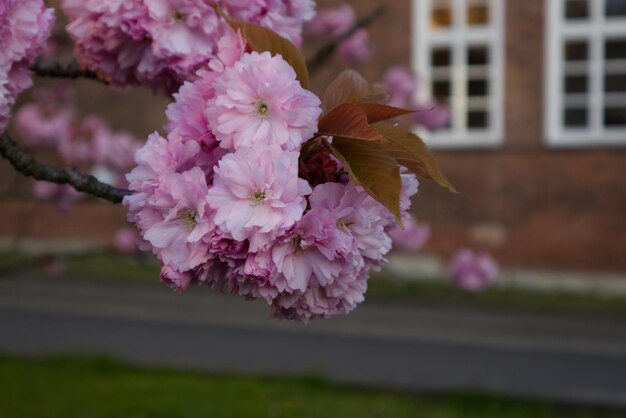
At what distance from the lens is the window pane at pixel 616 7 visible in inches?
596

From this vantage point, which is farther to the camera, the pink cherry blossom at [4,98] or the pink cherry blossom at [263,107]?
the pink cherry blossom at [4,98]

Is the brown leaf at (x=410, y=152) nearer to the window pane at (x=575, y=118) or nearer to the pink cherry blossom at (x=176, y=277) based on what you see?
the pink cherry blossom at (x=176, y=277)

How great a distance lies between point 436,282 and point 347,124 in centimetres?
1409

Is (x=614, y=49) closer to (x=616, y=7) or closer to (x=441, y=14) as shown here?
(x=616, y=7)

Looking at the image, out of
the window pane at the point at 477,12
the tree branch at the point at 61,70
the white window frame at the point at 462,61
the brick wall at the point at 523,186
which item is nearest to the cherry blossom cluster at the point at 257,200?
the tree branch at the point at 61,70

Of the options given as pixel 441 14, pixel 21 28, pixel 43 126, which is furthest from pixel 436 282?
pixel 21 28

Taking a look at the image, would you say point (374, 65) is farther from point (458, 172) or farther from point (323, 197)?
point (323, 197)

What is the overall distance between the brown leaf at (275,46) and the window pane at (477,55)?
48.0 feet

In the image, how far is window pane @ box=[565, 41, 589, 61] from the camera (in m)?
15.5

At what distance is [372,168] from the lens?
1.59m

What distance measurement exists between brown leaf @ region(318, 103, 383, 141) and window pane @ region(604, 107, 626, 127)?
14.3 m

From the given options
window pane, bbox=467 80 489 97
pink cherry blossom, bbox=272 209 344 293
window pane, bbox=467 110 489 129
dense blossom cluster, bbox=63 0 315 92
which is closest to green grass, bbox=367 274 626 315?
window pane, bbox=467 110 489 129

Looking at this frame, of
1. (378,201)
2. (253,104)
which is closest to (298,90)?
(253,104)

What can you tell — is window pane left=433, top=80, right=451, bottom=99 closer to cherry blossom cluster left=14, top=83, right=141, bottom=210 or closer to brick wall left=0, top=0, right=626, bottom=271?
brick wall left=0, top=0, right=626, bottom=271
